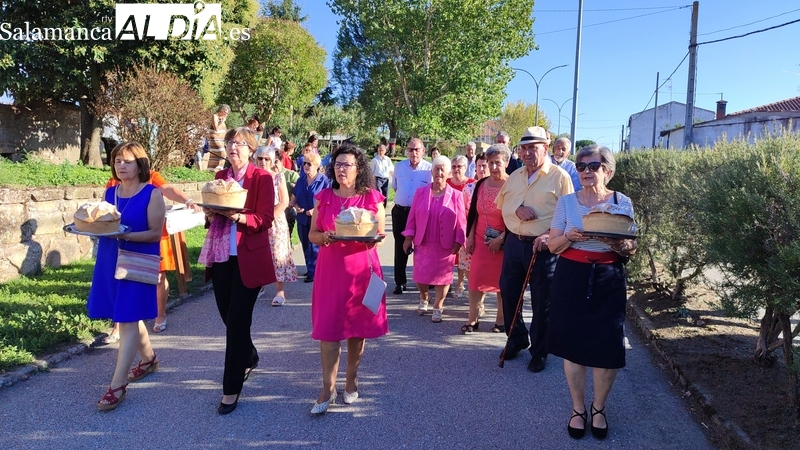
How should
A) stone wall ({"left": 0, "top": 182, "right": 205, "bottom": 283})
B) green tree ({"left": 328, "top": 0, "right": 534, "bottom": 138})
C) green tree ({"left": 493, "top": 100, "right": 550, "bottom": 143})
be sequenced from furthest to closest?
green tree ({"left": 493, "top": 100, "right": 550, "bottom": 143}) → green tree ({"left": 328, "top": 0, "right": 534, "bottom": 138}) → stone wall ({"left": 0, "top": 182, "right": 205, "bottom": 283})

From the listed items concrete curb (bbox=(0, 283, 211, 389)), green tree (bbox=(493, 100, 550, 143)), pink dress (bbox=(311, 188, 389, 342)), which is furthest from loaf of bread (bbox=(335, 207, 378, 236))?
green tree (bbox=(493, 100, 550, 143))

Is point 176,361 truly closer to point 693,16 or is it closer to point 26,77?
point 26,77

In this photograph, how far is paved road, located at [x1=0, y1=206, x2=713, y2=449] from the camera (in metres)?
3.48

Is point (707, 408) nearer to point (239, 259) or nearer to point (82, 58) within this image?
point (239, 259)

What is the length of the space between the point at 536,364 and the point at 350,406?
5.80 ft

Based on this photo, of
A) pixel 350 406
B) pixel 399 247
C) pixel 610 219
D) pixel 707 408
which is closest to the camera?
pixel 610 219

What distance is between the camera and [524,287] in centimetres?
464

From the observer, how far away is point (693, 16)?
16.5 meters

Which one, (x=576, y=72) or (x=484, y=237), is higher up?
(x=576, y=72)

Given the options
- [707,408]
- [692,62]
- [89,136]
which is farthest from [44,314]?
[692,62]

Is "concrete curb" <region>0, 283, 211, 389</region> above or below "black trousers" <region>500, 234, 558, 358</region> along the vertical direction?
below

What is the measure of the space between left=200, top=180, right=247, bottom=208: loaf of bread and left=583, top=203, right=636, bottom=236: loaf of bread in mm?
2324

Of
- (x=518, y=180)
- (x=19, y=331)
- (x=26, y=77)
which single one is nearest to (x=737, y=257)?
(x=518, y=180)

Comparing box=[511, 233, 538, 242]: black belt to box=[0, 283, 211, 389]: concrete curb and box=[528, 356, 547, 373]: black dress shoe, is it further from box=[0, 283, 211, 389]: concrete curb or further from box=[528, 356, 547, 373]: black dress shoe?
box=[0, 283, 211, 389]: concrete curb
